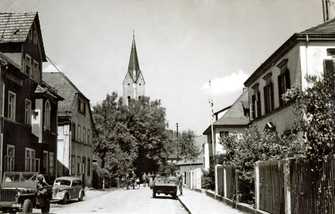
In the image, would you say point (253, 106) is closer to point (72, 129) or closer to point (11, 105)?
point (72, 129)

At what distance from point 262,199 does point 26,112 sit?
18893 millimetres

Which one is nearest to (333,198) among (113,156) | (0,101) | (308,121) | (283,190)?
(308,121)

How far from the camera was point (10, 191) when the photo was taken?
1808 centimetres

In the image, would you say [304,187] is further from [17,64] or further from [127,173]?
[127,173]

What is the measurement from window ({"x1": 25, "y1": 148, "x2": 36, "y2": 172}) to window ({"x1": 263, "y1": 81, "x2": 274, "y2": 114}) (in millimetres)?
16151

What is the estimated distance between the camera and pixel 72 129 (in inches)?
1727

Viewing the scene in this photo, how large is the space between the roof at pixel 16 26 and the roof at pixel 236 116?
30.0 meters

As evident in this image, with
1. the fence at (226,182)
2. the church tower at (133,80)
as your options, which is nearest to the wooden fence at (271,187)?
the fence at (226,182)

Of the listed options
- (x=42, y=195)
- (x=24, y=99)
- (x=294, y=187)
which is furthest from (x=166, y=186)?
(x=294, y=187)

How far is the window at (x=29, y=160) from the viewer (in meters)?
30.7

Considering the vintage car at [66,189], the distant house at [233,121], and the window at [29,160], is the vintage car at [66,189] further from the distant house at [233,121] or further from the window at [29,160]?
the distant house at [233,121]

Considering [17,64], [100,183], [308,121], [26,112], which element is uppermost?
[17,64]

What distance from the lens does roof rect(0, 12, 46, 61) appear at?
2998 cm

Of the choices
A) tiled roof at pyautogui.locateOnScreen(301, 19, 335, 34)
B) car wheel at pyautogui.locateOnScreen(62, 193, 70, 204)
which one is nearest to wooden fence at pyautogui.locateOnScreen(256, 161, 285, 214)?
tiled roof at pyautogui.locateOnScreen(301, 19, 335, 34)
